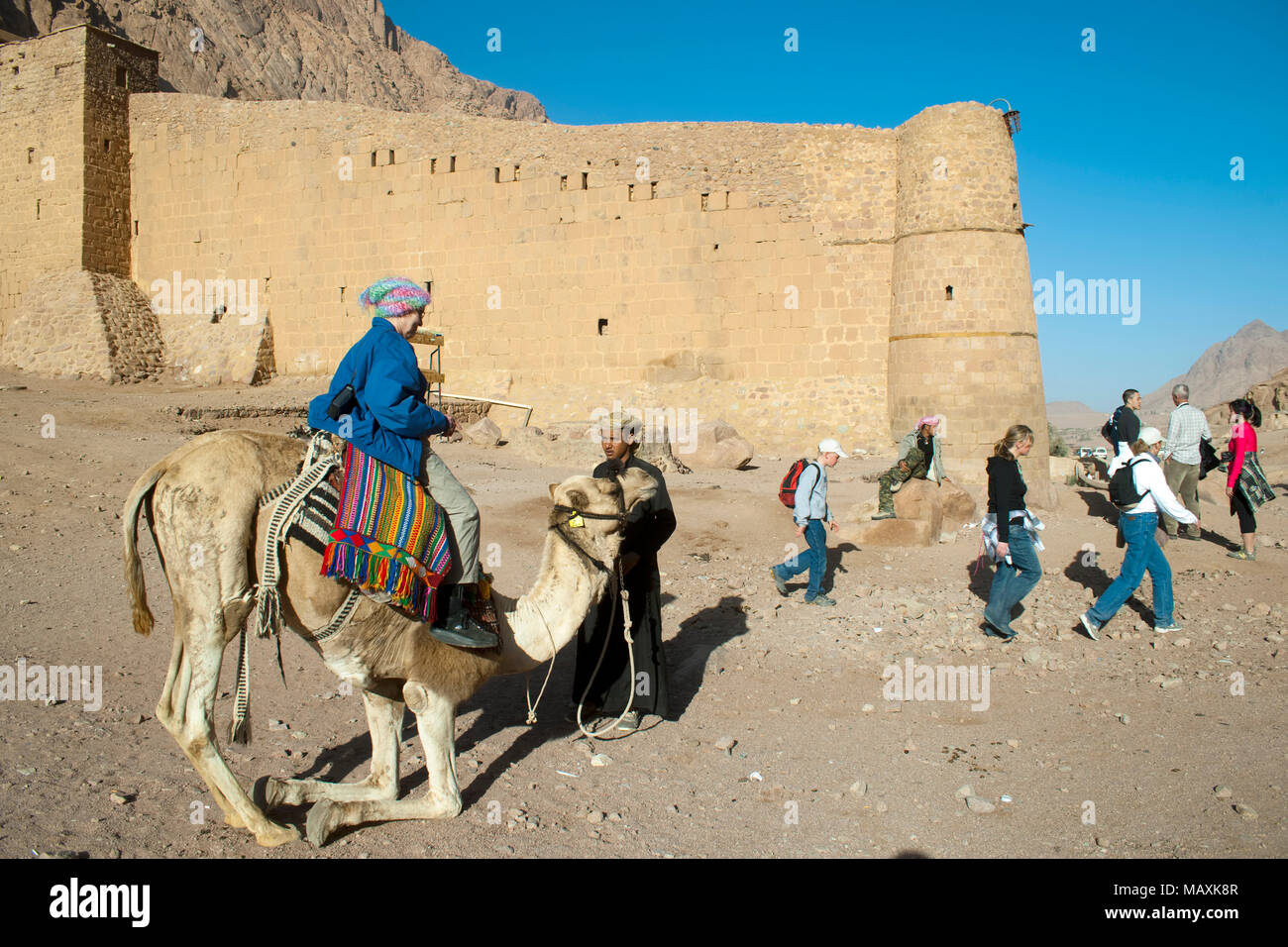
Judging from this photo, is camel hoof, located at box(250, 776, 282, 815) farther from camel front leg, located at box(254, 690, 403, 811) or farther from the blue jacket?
the blue jacket

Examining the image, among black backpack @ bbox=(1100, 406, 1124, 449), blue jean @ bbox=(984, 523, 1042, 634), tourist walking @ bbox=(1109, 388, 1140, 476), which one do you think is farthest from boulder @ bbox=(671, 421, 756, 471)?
blue jean @ bbox=(984, 523, 1042, 634)

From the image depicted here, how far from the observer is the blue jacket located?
11.9 ft

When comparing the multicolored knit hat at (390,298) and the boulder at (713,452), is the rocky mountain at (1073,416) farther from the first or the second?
the multicolored knit hat at (390,298)

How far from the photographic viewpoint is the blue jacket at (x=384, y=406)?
362 centimetres

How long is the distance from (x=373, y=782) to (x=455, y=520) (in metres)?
1.24

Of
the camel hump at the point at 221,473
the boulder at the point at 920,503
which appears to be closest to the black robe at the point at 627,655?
the camel hump at the point at 221,473

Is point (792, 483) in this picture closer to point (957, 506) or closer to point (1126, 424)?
point (957, 506)

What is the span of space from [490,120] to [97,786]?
19171mm

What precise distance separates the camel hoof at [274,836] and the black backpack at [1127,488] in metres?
6.23

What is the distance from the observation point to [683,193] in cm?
1895

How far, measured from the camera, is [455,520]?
387 centimetres

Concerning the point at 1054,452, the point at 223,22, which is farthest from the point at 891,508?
the point at 223,22

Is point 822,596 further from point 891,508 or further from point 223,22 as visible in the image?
point 223,22
